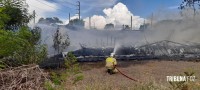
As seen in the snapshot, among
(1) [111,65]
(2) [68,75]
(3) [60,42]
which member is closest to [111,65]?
(1) [111,65]

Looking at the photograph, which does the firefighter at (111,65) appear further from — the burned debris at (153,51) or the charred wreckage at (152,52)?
the burned debris at (153,51)

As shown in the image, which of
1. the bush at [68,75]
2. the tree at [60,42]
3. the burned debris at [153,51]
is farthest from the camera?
the tree at [60,42]

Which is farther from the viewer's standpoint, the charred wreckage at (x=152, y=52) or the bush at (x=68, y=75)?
the charred wreckage at (x=152, y=52)

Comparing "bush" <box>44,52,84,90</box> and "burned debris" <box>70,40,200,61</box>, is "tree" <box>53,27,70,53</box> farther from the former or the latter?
"bush" <box>44,52,84,90</box>

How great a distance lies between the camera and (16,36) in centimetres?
767

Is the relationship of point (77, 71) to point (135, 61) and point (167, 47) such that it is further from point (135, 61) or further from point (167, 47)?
point (167, 47)

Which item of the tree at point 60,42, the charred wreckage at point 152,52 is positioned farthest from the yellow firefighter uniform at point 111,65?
the tree at point 60,42

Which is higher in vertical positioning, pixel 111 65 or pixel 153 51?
pixel 153 51

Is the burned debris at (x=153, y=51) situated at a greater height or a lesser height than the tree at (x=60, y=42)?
lesser

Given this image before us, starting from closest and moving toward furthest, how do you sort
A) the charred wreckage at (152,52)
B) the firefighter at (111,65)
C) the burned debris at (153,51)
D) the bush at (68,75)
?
the bush at (68,75) < the firefighter at (111,65) < the charred wreckage at (152,52) < the burned debris at (153,51)

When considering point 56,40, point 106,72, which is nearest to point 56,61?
point 106,72

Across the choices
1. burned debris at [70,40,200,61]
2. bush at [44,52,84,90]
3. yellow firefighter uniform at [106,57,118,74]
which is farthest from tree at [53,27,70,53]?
bush at [44,52,84,90]

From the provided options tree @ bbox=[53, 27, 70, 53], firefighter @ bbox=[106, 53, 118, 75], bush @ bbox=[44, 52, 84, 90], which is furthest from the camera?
tree @ bbox=[53, 27, 70, 53]

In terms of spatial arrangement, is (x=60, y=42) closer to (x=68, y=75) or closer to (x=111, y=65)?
(x=111, y=65)
